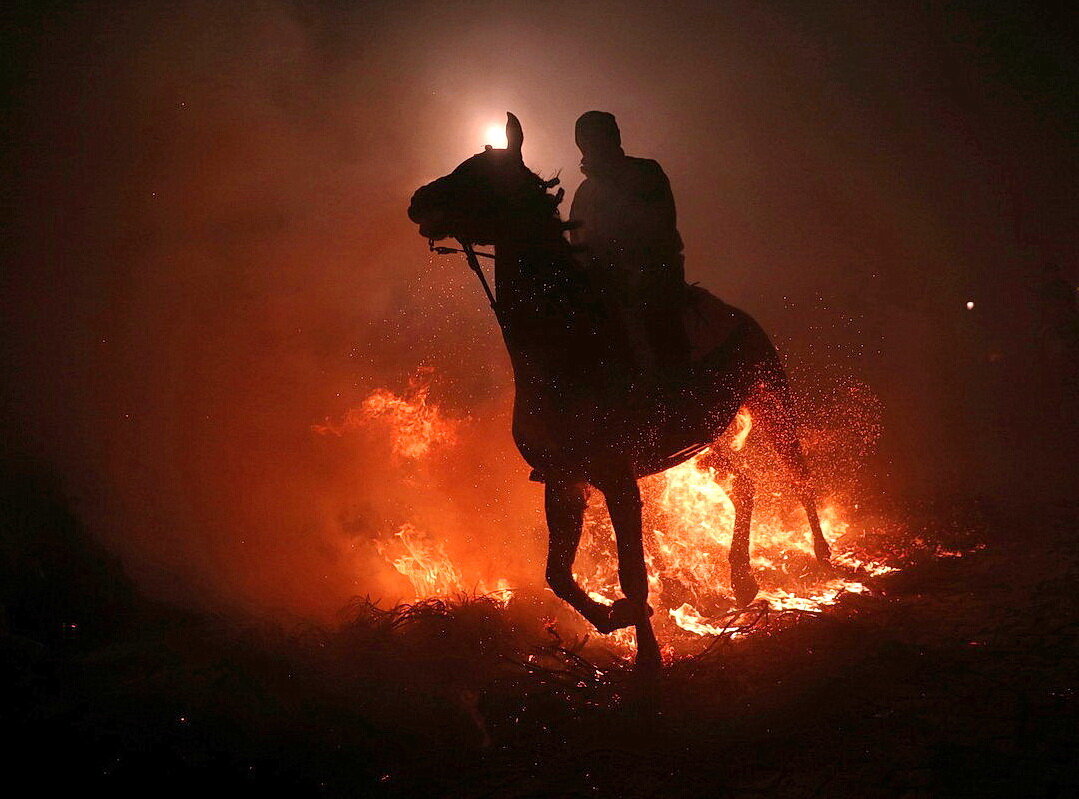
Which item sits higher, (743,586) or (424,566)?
(424,566)

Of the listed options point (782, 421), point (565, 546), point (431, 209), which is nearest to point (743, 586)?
point (782, 421)

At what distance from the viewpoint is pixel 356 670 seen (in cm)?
430

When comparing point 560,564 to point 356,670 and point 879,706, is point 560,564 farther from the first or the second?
point 879,706

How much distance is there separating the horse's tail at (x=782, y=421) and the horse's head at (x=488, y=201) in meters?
3.03

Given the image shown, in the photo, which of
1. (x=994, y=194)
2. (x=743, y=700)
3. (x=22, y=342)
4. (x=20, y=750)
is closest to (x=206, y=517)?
(x=22, y=342)

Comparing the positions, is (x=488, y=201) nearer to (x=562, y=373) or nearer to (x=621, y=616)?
(x=562, y=373)

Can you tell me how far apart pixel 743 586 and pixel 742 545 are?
1.29 feet

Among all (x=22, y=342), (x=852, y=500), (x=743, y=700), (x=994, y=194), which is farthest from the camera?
(x=994, y=194)

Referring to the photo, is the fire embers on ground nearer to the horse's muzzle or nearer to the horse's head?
the horse's head

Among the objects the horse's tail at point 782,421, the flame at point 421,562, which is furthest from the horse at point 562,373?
the flame at point 421,562

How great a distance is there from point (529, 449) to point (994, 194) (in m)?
19.7

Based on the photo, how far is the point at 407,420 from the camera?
7.85 m

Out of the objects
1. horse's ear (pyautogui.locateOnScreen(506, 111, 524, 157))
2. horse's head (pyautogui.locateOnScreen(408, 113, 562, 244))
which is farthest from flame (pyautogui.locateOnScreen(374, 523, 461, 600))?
horse's ear (pyautogui.locateOnScreen(506, 111, 524, 157))

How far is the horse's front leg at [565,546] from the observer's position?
4.18 metres
